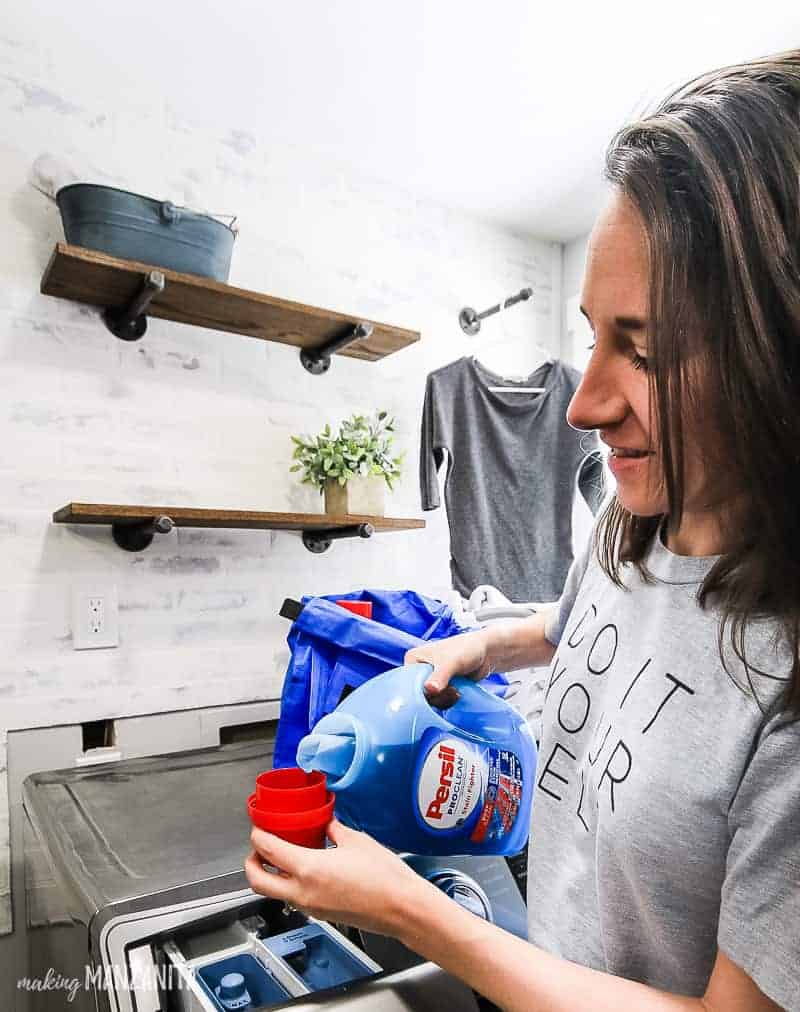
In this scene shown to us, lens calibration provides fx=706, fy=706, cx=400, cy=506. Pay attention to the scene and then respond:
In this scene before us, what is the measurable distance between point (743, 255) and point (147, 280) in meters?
1.30

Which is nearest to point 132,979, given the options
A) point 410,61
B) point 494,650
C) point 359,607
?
point 494,650

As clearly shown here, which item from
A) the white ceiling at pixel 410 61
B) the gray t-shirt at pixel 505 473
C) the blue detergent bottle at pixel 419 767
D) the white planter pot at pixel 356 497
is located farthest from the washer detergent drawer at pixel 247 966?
the white ceiling at pixel 410 61

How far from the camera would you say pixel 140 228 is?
150 cm

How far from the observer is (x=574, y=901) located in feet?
1.97

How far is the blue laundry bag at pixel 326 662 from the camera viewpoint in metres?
1.23

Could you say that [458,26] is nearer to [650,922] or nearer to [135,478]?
[135,478]

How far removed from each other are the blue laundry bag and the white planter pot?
0.45m

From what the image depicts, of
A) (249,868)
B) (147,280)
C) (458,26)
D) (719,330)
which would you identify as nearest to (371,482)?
(147,280)

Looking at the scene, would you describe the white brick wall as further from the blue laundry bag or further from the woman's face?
the woman's face

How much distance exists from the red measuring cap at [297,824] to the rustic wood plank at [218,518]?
3.13 feet

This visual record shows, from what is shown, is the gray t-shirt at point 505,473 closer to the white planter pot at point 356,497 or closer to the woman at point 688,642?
the white planter pot at point 356,497

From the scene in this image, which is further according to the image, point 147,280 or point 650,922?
point 147,280

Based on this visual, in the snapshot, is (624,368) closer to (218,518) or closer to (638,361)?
(638,361)

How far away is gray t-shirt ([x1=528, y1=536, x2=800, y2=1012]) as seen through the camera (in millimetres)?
444
